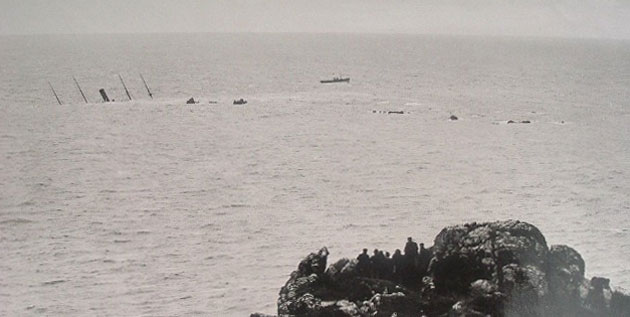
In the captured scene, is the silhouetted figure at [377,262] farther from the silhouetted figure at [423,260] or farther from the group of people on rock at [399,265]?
the silhouetted figure at [423,260]

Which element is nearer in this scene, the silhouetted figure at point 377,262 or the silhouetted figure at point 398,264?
the silhouetted figure at point 377,262

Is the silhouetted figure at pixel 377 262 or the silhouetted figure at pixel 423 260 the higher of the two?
the silhouetted figure at pixel 377 262

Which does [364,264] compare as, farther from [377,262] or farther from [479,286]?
[479,286]

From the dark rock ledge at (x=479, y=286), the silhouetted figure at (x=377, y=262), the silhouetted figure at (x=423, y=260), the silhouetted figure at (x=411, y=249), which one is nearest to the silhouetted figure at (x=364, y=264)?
the silhouetted figure at (x=377, y=262)

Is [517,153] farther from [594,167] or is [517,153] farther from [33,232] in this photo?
→ [33,232]

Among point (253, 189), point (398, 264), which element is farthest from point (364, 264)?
point (253, 189)

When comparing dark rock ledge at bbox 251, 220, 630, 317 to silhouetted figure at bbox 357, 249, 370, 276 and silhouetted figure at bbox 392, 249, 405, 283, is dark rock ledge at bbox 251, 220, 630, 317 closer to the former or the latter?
silhouetted figure at bbox 357, 249, 370, 276
